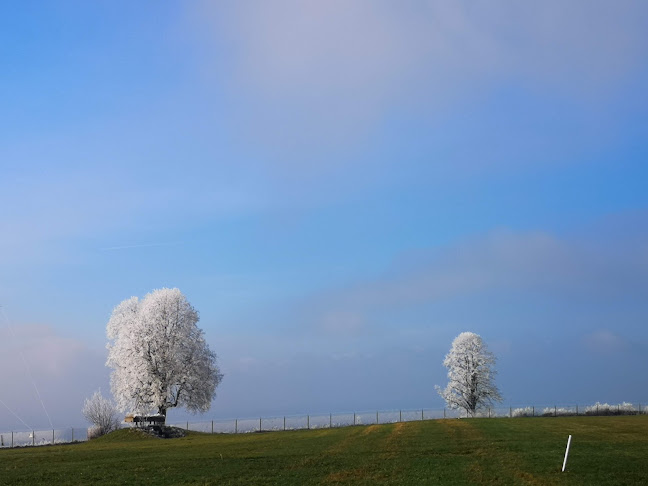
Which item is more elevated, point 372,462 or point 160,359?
point 160,359

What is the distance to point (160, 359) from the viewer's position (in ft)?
261

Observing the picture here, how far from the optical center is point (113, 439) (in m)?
70.4

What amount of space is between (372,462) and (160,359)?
47.2 m

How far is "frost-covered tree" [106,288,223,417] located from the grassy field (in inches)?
1023

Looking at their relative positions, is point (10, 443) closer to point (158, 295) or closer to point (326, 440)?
point (158, 295)

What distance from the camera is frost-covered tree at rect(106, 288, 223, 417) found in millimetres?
78375

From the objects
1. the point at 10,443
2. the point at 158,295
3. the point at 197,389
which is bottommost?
the point at 10,443

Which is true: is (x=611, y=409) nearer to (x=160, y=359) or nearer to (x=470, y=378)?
(x=470, y=378)

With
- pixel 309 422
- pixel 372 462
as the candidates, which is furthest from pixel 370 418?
pixel 372 462

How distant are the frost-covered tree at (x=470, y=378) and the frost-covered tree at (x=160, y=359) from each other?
47118 mm

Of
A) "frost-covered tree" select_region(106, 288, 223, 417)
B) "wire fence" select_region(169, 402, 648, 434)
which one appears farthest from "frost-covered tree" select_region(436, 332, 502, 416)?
"frost-covered tree" select_region(106, 288, 223, 417)

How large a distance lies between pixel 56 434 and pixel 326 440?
45521 millimetres

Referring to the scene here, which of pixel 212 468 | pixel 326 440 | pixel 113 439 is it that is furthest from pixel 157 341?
pixel 212 468

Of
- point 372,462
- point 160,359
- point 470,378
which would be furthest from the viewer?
point 470,378
